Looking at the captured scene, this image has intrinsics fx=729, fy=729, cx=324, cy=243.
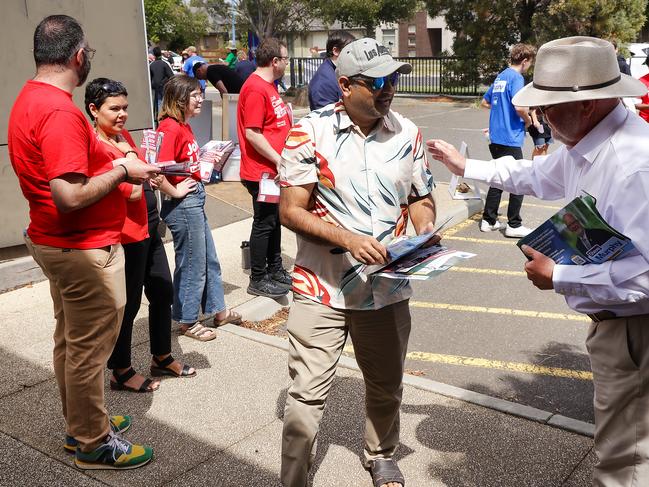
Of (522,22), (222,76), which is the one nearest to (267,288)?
(222,76)

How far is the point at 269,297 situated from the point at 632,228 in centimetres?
408

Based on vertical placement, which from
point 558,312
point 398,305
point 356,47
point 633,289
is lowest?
point 558,312

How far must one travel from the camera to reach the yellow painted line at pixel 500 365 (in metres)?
5.08

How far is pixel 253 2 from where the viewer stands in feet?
144

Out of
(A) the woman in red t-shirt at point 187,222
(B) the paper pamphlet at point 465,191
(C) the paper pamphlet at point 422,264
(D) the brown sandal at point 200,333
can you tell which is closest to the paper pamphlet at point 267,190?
(A) the woman in red t-shirt at point 187,222

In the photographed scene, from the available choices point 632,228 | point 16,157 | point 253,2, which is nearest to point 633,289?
point 632,228

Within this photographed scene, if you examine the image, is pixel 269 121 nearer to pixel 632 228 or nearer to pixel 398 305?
pixel 398 305

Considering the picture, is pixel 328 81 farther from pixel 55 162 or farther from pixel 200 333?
pixel 55 162

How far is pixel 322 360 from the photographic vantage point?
332 cm

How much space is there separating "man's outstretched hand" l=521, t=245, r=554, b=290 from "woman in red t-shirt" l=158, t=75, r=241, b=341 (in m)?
2.88

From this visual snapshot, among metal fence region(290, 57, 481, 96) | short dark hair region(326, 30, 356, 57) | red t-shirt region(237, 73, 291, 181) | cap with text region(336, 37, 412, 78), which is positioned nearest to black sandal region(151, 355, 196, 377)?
red t-shirt region(237, 73, 291, 181)

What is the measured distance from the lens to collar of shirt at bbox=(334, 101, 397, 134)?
3246mm

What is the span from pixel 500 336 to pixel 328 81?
2.82 m

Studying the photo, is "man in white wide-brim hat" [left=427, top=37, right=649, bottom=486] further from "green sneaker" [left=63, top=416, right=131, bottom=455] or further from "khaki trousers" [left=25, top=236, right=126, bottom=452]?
"green sneaker" [left=63, top=416, right=131, bottom=455]
